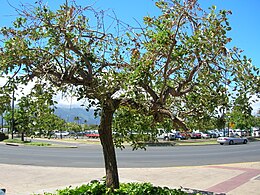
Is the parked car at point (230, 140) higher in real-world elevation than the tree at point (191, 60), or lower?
lower

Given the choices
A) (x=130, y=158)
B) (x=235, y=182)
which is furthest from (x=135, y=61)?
(x=130, y=158)

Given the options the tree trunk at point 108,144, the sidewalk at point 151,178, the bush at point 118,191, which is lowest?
the sidewalk at point 151,178

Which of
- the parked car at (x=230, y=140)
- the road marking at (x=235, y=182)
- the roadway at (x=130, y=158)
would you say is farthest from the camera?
the parked car at (x=230, y=140)

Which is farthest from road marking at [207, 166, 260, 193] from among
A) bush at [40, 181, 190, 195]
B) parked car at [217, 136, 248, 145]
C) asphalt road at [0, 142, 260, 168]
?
parked car at [217, 136, 248, 145]

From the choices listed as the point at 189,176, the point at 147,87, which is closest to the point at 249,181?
the point at 189,176

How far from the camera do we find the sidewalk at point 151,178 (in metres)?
10.4

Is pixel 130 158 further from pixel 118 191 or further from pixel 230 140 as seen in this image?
pixel 230 140

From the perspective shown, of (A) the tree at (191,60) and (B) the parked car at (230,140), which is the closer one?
(A) the tree at (191,60)

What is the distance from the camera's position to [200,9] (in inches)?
188

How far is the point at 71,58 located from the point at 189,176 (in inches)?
354

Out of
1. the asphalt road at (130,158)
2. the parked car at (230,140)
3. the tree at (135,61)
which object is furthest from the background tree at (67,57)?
the parked car at (230,140)

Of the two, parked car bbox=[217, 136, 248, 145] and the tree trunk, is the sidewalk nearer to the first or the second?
the tree trunk

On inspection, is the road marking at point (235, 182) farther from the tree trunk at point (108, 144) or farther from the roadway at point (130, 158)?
the tree trunk at point (108, 144)

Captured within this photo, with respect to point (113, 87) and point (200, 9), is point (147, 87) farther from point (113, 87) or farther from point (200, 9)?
point (200, 9)
